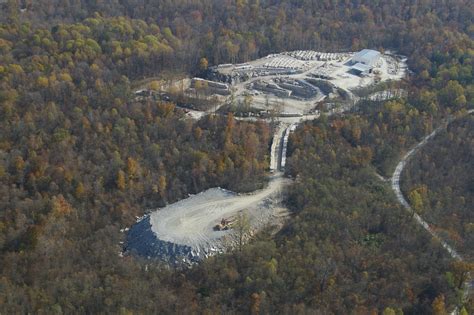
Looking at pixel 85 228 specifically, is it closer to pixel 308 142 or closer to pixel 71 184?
pixel 71 184

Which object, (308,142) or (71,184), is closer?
(71,184)

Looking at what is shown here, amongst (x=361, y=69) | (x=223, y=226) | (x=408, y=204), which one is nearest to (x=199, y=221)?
(x=223, y=226)

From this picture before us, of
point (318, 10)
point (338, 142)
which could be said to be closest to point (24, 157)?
point (338, 142)

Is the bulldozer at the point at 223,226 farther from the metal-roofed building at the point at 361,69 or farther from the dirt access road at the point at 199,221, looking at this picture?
the metal-roofed building at the point at 361,69

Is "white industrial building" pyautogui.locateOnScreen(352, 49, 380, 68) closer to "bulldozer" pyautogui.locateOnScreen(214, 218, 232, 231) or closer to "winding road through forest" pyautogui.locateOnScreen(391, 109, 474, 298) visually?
"winding road through forest" pyautogui.locateOnScreen(391, 109, 474, 298)

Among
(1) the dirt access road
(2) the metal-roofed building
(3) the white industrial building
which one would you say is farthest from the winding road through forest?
(3) the white industrial building

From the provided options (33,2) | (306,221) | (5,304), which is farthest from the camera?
(33,2)
